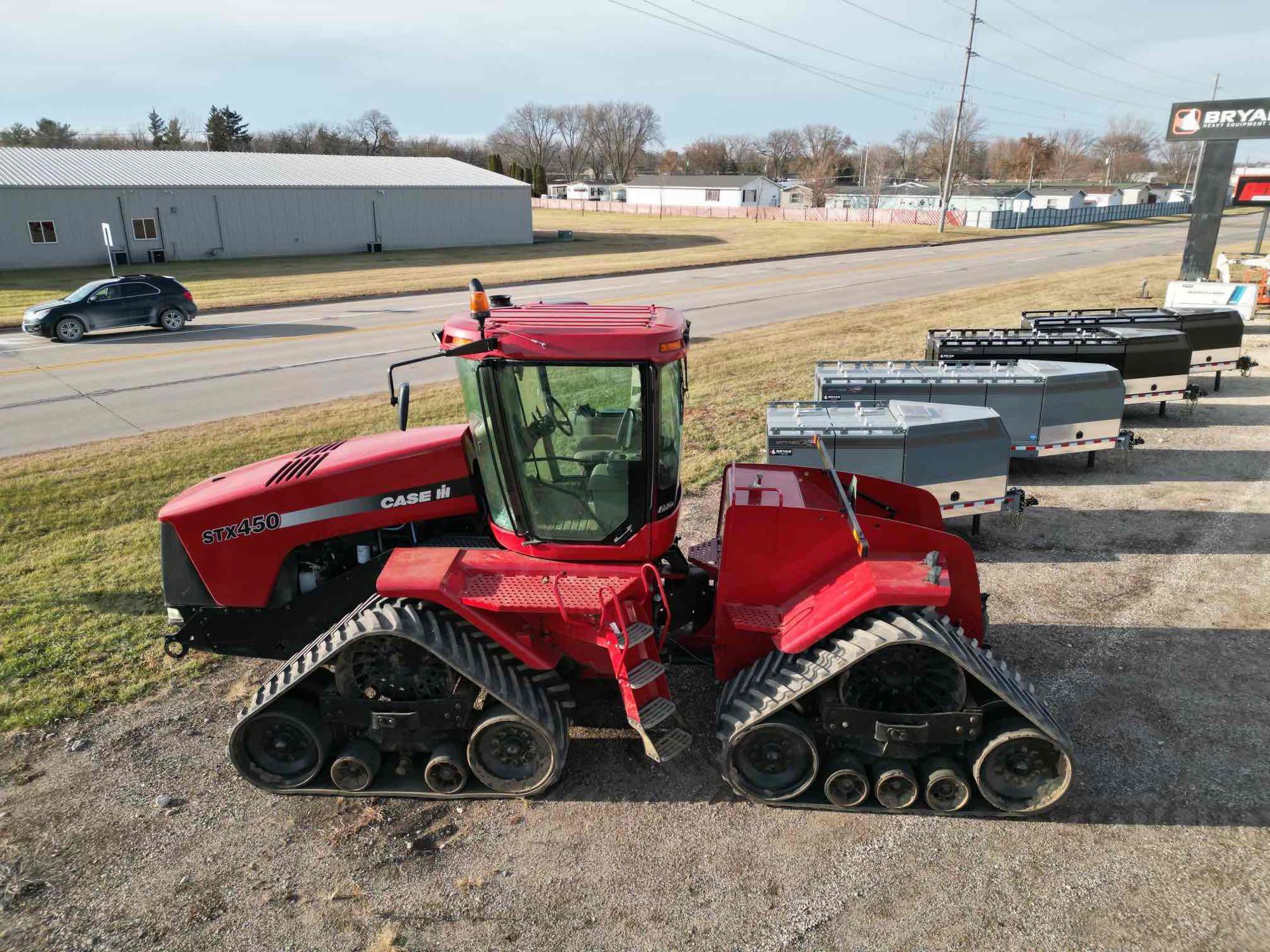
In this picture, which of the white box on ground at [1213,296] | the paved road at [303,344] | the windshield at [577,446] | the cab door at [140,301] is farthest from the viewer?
the cab door at [140,301]

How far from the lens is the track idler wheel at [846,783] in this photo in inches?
195

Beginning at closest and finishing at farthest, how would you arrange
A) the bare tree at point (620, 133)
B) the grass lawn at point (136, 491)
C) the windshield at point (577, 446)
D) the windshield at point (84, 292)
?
the windshield at point (577, 446) < the grass lawn at point (136, 491) < the windshield at point (84, 292) < the bare tree at point (620, 133)

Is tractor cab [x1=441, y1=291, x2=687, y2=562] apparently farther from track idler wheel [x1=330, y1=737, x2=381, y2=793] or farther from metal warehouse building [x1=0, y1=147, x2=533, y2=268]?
metal warehouse building [x1=0, y1=147, x2=533, y2=268]

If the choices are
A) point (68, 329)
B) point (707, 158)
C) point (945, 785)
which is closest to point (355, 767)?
point (945, 785)

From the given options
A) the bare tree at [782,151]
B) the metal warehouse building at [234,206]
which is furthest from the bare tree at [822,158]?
the metal warehouse building at [234,206]

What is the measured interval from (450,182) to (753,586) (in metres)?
43.7

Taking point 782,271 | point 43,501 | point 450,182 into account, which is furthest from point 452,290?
point 43,501

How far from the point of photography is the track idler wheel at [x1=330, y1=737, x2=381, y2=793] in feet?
16.7

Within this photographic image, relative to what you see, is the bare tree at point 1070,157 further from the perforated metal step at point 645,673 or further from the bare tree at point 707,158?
the perforated metal step at point 645,673

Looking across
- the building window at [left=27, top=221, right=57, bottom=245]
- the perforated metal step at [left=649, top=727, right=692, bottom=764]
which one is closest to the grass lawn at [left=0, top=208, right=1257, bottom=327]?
the building window at [left=27, top=221, right=57, bottom=245]

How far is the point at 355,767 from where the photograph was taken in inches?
201

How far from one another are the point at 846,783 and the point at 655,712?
115 cm

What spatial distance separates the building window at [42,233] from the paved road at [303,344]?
15.4m

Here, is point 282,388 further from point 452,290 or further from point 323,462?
point 452,290
